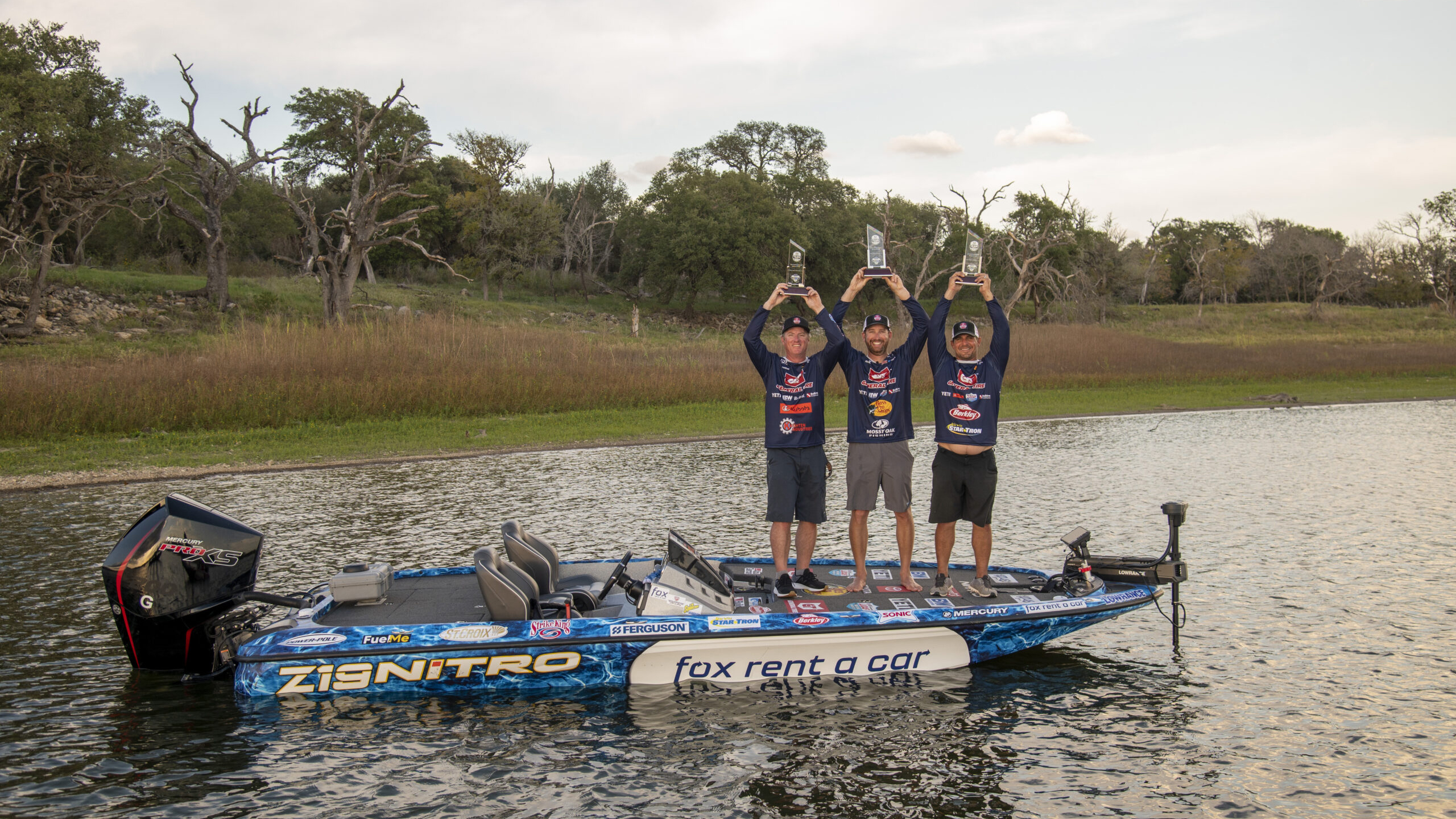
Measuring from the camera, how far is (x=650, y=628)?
643 cm

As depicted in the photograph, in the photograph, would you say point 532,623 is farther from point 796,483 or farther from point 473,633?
point 796,483

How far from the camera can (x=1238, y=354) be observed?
33281mm

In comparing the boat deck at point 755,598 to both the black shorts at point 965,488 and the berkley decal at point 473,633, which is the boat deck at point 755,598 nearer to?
the berkley decal at point 473,633

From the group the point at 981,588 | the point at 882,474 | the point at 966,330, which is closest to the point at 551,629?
the point at 882,474

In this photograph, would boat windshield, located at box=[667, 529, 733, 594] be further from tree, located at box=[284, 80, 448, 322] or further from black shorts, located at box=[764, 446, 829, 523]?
tree, located at box=[284, 80, 448, 322]

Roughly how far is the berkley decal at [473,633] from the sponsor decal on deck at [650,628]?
780mm

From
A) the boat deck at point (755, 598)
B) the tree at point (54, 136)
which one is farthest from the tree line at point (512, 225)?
the boat deck at point (755, 598)

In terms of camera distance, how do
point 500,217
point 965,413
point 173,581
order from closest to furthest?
point 173,581
point 965,413
point 500,217

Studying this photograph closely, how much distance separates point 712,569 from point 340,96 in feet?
189

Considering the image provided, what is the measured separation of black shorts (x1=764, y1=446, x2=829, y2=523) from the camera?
759cm

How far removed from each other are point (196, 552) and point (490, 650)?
2.34 metres

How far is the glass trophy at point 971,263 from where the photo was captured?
691cm

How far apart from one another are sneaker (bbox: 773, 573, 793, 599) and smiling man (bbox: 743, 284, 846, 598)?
0.24 metres

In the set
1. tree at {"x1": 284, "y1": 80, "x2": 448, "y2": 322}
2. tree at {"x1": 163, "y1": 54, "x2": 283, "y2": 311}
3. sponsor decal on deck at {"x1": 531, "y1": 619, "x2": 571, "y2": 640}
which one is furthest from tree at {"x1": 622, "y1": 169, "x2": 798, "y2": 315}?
sponsor decal on deck at {"x1": 531, "y1": 619, "x2": 571, "y2": 640}
